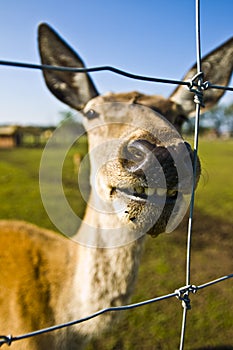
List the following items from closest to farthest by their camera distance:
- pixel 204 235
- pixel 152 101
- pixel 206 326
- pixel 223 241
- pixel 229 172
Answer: pixel 152 101 < pixel 206 326 < pixel 223 241 < pixel 204 235 < pixel 229 172

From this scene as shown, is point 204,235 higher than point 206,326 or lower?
higher

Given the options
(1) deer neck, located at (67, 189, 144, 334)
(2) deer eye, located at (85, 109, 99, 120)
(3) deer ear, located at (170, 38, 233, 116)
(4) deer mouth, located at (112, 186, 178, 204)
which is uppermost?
(3) deer ear, located at (170, 38, 233, 116)

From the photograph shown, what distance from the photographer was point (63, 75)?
8.55 ft

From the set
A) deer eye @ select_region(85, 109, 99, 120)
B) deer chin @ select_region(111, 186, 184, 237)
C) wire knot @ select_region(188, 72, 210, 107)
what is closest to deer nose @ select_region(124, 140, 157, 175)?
deer chin @ select_region(111, 186, 184, 237)

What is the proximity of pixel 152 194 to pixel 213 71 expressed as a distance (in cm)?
125

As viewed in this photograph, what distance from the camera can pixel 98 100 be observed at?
264 cm

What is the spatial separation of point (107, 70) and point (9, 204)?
825 cm

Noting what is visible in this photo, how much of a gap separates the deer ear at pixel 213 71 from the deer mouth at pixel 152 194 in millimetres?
1095

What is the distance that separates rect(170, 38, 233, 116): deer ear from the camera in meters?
2.37

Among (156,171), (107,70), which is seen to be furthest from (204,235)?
(107,70)

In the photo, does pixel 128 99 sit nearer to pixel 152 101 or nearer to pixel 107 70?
pixel 152 101

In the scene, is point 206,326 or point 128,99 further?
point 206,326

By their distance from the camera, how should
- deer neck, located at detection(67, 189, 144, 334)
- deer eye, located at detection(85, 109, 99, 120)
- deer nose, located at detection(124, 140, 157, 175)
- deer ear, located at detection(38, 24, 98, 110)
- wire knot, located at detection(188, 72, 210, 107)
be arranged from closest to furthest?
wire knot, located at detection(188, 72, 210, 107) < deer nose, located at detection(124, 140, 157, 175) < deer neck, located at detection(67, 189, 144, 334) < deer ear, located at detection(38, 24, 98, 110) < deer eye, located at detection(85, 109, 99, 120)

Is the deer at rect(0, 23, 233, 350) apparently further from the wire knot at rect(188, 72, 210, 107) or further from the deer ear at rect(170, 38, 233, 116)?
the wire knot at rect(188, 72, 210, 107)
